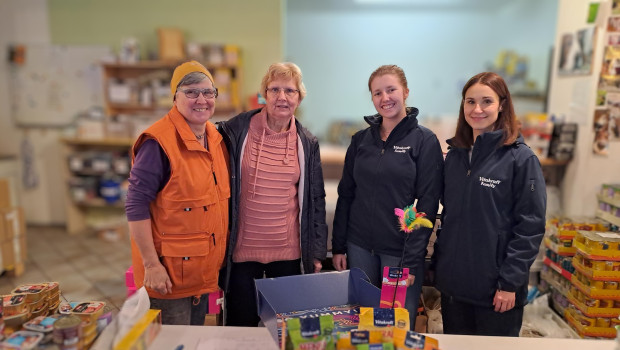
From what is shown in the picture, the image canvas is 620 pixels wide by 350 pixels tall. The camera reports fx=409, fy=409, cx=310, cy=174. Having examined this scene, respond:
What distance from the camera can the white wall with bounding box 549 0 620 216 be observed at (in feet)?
8.81

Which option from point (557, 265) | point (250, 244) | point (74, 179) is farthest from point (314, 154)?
point (74, 179)

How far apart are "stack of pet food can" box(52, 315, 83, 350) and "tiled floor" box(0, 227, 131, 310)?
181 centimetres

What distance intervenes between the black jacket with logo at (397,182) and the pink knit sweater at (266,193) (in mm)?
319

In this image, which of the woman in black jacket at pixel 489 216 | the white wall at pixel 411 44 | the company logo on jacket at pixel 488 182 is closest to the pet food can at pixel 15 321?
the woman in black jacket at pixel 489 216

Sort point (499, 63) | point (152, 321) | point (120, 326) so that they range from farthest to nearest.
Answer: point (499, 63), point (152, 321), point (120, 326)

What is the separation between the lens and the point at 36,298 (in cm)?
134

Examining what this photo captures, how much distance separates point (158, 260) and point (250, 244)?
397 mm

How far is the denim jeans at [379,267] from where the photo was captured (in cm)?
177

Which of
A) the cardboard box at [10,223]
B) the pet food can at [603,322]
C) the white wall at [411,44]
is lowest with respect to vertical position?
the pet food can at [603,322]

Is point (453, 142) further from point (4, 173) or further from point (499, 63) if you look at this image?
point (499, 63)

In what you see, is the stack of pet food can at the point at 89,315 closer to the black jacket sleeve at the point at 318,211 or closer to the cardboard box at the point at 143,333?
the cardboard box at the point at 143,333

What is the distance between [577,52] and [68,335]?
132 inches

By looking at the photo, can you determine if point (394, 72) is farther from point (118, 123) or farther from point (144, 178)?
point (118, 123)

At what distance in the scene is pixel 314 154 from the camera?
1851 millimetres
